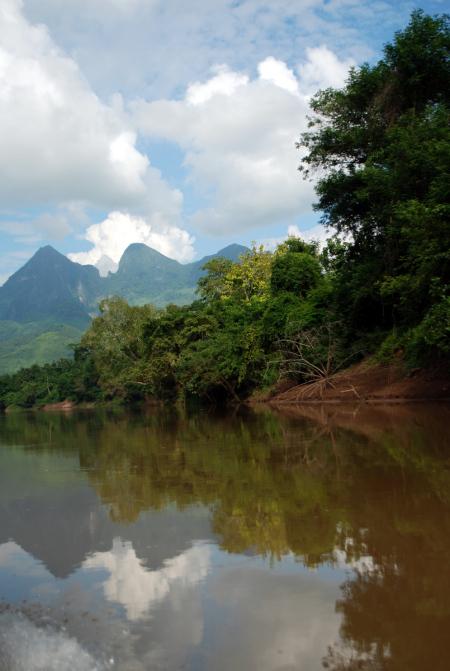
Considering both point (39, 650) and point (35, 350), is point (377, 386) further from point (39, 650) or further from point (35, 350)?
point (35, 350)

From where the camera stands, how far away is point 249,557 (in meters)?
4.73

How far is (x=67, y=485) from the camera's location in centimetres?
879

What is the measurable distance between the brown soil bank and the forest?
0.69 m

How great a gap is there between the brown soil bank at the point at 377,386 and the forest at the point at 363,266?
2.25 ft

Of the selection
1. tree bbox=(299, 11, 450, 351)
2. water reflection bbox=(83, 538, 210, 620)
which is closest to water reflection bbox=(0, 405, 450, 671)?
water reflection bbox=(83, 538, 210, 620)

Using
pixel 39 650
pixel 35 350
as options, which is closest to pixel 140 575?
pixel 39 650

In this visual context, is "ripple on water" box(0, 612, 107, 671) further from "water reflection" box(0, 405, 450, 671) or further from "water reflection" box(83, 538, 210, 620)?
"water reflection" box(83, 538, 210, 620)

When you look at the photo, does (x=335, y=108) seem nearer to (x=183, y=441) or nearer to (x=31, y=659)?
(x=183, y=441)

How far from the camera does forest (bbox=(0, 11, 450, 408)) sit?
57.9 feet

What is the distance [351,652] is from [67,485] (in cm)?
661

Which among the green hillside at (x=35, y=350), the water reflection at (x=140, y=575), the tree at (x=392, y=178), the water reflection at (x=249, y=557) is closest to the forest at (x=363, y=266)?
the tree at (x=392, y=178)

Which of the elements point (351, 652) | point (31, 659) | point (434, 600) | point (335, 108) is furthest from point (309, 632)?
point (335, 108)

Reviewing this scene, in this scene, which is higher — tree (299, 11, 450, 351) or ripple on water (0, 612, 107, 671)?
tree (299, 11, 450, 351)

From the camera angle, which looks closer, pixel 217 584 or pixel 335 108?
pixel 217 584
